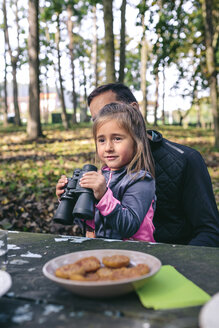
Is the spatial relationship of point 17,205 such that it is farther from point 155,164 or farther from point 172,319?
point 172,319

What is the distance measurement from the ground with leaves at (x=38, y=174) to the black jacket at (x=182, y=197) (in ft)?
8.10

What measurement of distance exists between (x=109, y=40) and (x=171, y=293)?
6.27 meters

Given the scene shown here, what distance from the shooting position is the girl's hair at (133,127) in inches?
87.1

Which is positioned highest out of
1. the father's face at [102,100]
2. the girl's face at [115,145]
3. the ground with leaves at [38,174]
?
the father's face at [102,100]

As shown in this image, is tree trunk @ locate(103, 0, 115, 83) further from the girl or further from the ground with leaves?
the girl

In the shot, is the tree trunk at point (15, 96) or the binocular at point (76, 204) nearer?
the binocular at point (76, 204)

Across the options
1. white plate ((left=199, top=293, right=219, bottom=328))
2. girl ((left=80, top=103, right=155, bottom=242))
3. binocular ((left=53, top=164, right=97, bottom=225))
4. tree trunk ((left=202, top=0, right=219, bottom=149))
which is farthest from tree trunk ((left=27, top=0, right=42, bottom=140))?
white plate ((left=199, top=293, right=219, bottom=328))

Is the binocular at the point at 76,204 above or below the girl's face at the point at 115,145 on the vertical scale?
below

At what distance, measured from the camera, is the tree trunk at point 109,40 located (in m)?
6.61

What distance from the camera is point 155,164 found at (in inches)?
106

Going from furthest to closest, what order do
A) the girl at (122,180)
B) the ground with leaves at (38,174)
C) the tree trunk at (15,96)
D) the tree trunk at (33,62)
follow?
1. the tree trunk at (15,96)
2. the tree trunk at (33,62)
3. the ground with leaves at (38,174)
4. the girl at (122,180)

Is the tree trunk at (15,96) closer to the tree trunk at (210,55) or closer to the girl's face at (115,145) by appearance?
the tree trunk at (210,55)

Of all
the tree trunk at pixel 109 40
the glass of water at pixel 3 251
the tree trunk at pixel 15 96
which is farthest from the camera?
the tree trunk at pixel 15 96

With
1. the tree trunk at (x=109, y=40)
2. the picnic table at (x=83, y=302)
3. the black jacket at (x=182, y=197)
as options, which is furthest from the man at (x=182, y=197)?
the tree trunk at (x=109, y=40)
